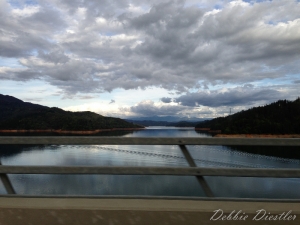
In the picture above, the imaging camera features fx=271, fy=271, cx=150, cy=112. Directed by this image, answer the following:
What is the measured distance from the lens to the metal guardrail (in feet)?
10.4

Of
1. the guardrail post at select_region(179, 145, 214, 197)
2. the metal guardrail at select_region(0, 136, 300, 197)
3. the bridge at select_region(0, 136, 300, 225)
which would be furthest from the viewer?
the guardrail post at select_region(179, 145, 214, 197)

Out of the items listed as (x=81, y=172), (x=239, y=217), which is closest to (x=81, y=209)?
(x=81, y=172)

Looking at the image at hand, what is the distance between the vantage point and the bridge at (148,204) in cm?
294

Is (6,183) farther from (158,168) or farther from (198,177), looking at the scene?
(198,177)

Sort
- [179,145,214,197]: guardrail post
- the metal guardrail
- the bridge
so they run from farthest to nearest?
[179,145,214,197]: guardrail post
the metal guardrail
the bridge

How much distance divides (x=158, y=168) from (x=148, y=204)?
435 millimetres

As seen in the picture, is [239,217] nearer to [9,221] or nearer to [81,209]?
[81,209]

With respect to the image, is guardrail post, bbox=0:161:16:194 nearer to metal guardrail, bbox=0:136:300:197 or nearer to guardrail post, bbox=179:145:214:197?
metal guardrail, bbox=0:136:300:197

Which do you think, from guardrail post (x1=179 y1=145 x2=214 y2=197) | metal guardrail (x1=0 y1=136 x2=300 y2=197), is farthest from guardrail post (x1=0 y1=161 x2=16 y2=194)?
guardrail post (x1=179 y1=145 x2=214 y2=197)

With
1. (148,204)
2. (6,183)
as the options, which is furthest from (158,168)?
(6,183)

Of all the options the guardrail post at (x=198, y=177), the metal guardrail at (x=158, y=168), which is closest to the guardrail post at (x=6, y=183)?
the metal guardrail at (x=158, y=168)

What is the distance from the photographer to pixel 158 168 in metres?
3.32

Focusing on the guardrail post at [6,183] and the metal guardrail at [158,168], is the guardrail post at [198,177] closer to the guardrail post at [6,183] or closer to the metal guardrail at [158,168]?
the metal guardrail at [158,168]

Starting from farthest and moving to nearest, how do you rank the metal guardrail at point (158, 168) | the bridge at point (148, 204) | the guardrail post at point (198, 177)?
the guardrail post at point (198, 177), the metal guardrail at point (158, 168), the bridge at point (148, 204)
